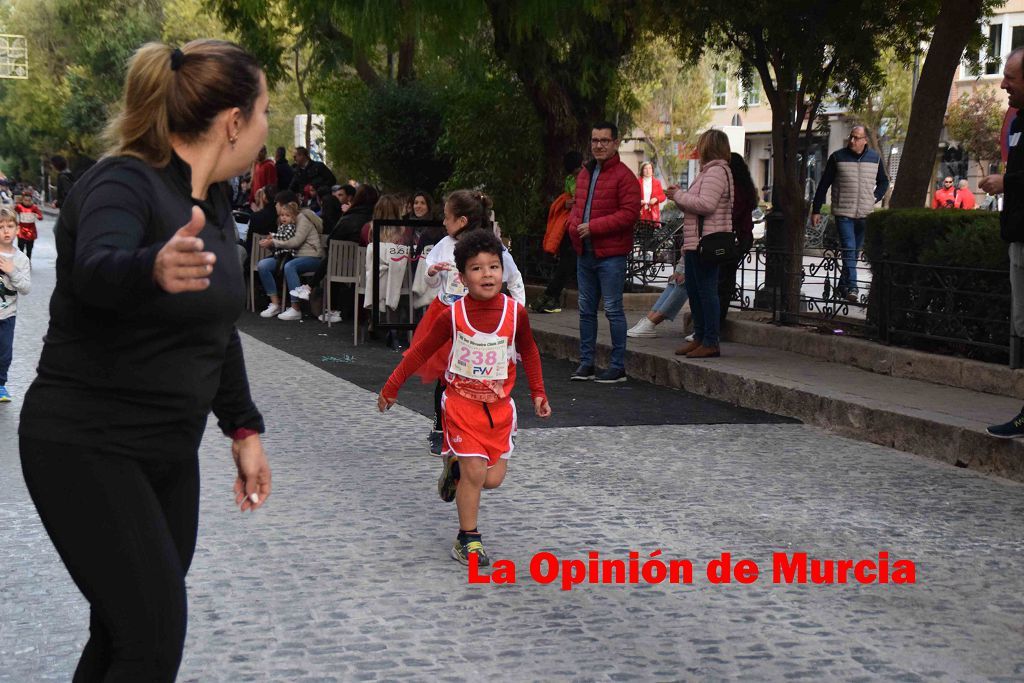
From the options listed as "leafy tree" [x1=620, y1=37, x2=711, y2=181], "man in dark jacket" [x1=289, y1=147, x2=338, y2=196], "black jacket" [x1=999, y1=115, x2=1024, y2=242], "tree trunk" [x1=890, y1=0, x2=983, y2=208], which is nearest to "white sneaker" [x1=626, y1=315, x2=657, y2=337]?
"tree trunk" [x1=890, y1=0, x2=983, y2=208]

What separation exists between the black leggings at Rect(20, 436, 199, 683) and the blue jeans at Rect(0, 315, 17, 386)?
738 centimetres

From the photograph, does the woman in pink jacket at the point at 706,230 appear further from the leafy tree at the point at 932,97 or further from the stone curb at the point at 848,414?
the leafy tree at the point at 932,97

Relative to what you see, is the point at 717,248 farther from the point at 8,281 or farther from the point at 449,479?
the point at 449,479

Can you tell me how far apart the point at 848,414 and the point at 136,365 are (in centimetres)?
697

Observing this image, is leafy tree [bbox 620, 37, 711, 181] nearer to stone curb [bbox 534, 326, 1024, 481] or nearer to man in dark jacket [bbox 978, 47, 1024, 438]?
stone curb [bbox 534, 326, 1024, 481]

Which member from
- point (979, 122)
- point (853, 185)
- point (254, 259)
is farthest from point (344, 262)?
point (979, 122)

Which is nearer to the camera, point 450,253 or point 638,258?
point 450,253

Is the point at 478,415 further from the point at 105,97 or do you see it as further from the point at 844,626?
the point at 105,97

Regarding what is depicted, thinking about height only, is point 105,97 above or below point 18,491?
above

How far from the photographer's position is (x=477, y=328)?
5938mm

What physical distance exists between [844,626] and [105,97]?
57913 mm

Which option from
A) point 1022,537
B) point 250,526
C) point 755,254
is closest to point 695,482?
point 1022,537

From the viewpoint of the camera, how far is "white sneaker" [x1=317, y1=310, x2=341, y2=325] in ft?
53.8

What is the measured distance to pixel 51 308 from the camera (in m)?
2.92
